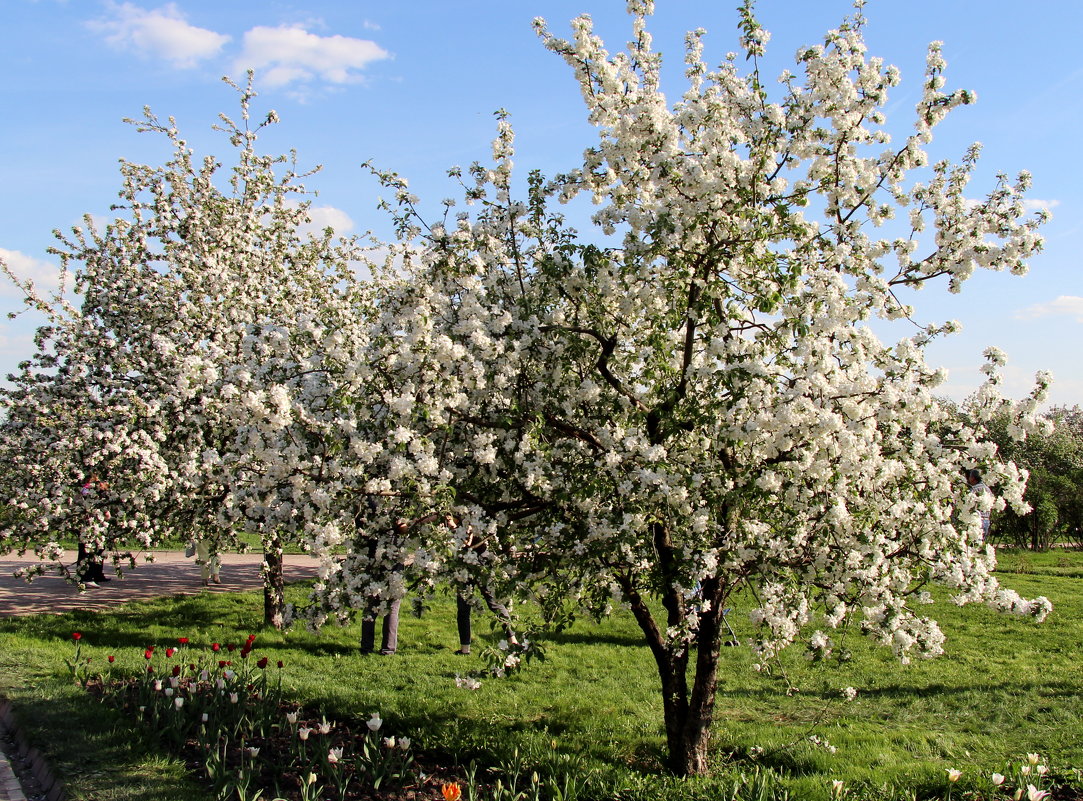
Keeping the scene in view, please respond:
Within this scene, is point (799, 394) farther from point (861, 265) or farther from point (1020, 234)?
point (1020, 234)

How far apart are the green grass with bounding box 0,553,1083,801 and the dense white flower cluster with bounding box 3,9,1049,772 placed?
4.59 ft

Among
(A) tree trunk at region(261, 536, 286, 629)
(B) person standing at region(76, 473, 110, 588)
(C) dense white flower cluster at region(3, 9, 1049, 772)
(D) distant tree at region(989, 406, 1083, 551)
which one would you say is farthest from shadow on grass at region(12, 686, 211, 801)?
(D) distant tree at region(989, 406, 1083, 551)

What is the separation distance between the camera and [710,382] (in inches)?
287

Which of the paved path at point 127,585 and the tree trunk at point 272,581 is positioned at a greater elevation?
the tree trunk at point 272,581

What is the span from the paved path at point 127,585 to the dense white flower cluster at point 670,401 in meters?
9.07

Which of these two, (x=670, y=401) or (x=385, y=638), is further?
(x=385, y=638)

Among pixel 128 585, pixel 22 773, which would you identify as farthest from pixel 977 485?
pixel 128 585

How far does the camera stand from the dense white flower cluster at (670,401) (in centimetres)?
702

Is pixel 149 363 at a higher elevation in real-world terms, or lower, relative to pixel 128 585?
higher

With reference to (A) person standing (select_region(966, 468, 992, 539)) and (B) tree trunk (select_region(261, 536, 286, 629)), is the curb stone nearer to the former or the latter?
(B) tree trunk (select_region(261, 536, 286, 629))

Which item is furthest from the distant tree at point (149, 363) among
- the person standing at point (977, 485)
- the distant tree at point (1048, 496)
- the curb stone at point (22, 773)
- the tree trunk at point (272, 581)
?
the distant tree at point (1048, 496)

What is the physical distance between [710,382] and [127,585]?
62.6ft

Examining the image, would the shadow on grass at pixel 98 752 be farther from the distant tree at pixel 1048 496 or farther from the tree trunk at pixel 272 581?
the distant tree at pixel 1048 496

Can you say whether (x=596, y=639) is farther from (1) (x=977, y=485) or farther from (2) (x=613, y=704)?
(1) (x=977, y=485)
